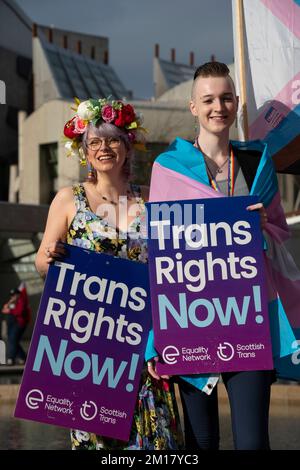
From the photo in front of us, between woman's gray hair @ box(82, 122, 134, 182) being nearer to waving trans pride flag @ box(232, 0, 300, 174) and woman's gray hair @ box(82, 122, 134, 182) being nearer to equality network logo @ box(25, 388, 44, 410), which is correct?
waving trans pride flag @ box(232, 0, 300, 174)

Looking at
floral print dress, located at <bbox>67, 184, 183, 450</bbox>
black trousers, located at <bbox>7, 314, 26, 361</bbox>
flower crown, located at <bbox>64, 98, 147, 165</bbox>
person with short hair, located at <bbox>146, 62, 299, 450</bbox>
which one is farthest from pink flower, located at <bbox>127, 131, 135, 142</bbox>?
black trousers, located at <bbox>7, 314, 26, 361</bbox>

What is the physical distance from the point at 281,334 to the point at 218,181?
0.61 m

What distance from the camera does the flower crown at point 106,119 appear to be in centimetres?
459

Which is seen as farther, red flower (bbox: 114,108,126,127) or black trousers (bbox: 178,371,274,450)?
red flower (bbox: 114,108,126,127)

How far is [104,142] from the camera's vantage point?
14.8 ft

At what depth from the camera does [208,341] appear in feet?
12.8

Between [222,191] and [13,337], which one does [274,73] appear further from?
[13,337]

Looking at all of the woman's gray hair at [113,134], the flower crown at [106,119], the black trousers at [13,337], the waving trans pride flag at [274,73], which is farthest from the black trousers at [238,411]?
the black trousers at [13,337]

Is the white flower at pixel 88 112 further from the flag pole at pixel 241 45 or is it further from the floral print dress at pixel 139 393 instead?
the flag pole at pixel 241 45

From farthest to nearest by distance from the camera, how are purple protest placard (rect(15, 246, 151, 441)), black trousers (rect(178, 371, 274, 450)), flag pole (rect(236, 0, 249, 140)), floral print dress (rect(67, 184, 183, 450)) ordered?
flag pole (rect(236, 0, 249, 140))
floral print dress (rect(67, 184, 183, 450))
purple protest placard (rect(15, 246, 151, 441))
black trousers (rect(178, 371, 274, 450))

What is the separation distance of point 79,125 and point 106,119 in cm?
12

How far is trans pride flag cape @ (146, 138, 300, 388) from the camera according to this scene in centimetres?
395

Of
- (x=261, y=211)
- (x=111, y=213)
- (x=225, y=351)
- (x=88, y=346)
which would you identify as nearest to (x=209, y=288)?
(x=225, y=351)
